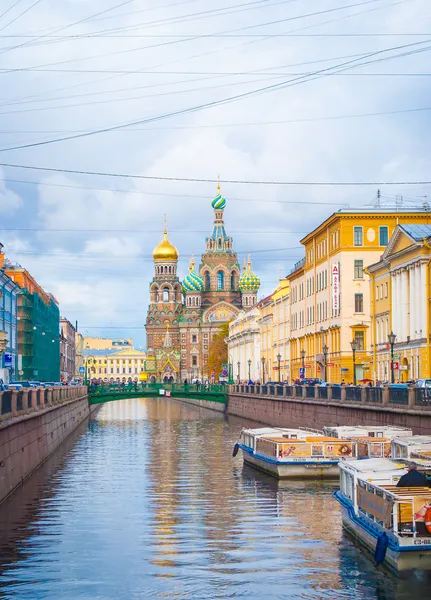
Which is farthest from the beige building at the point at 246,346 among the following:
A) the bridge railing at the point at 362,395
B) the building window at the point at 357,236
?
the bridge railing at the point at 362,395

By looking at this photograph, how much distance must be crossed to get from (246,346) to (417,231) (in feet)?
300

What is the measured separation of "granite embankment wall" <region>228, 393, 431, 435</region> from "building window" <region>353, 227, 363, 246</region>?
1377 cm

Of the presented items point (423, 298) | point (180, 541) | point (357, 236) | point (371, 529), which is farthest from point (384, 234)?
point (371, 529)

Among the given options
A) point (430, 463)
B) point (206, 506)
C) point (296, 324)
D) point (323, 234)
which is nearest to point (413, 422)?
point (206, 506)

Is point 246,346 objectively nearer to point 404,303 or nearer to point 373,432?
point 404,303

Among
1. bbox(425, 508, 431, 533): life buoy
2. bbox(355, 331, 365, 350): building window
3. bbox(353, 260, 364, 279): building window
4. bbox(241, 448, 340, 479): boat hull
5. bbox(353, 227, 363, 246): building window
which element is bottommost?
bbox(241, 448, 340, 479): boat hull

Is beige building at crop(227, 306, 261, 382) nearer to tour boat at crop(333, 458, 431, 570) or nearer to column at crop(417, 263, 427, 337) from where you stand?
column at crop(417, 263, 427, 337)

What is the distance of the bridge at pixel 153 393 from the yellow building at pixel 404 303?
113 feet

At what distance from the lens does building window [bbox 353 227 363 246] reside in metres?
85.3

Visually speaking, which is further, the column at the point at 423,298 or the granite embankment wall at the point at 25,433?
the column at the point at 423,298

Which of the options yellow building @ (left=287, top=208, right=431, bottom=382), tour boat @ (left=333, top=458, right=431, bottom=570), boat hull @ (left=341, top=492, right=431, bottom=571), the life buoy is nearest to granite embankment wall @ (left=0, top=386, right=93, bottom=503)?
tour boat @ (left=333, top=458, right=431, bottom=570)

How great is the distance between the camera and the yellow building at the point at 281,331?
116812 millimetres

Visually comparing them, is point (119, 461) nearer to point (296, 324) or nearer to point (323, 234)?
point (323, 234)

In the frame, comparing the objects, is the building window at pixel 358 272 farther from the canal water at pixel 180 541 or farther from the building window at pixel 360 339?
the canal water at pixel 180 541
